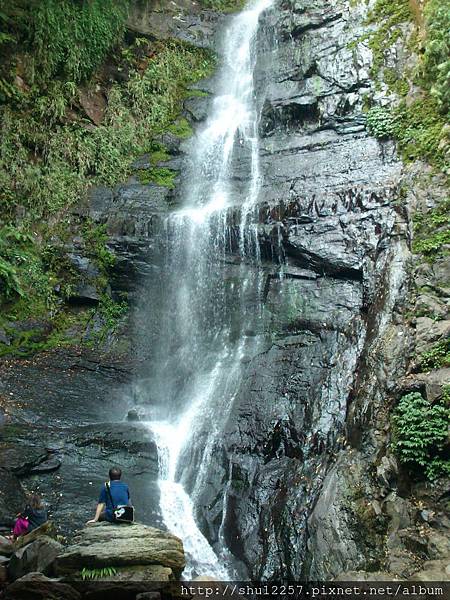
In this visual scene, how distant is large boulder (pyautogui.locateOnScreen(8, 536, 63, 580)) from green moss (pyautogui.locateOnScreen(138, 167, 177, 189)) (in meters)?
11.4

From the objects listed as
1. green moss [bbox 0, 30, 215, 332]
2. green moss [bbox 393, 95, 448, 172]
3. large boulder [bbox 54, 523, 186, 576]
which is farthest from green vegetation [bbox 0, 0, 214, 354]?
large boulder [bbox 54, 523, 186, 576]

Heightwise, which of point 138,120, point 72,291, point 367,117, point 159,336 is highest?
point 138,120

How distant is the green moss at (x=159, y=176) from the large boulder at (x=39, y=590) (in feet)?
39.4

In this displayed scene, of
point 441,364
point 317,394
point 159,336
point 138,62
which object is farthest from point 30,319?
point 138,62

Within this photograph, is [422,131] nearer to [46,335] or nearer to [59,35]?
[46,335]

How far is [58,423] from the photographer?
1059 centimetres

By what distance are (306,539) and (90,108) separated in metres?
14.9

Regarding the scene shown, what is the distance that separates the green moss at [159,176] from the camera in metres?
15.7

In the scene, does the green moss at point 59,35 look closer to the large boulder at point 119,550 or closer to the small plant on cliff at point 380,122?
the small plant on cliff at point 380,122

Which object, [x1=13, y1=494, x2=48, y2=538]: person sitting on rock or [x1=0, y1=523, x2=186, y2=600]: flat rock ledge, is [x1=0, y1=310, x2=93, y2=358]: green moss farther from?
[x1=0, y1=523, x2=186, y2=600]: flat rock ledge

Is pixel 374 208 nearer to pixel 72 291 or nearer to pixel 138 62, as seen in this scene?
pixel 72 291

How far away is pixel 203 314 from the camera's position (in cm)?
1293

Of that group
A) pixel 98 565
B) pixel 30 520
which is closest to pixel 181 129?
pixel 30 520

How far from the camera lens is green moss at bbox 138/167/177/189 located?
51.5ft
